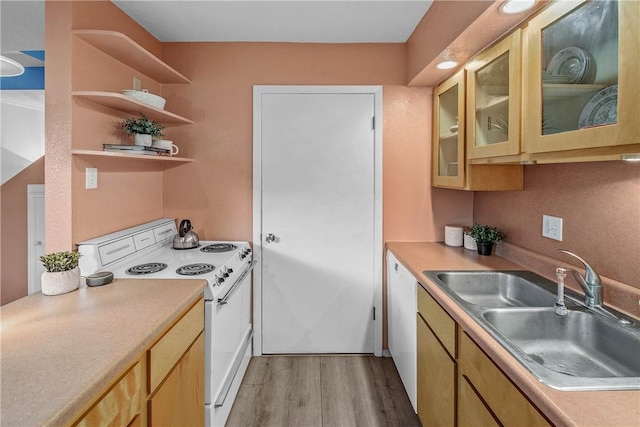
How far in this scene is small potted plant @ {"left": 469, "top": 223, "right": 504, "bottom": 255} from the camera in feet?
7.02

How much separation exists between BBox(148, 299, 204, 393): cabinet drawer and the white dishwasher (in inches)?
43.0

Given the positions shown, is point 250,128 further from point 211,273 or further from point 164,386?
point 164,386

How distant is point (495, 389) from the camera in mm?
1046

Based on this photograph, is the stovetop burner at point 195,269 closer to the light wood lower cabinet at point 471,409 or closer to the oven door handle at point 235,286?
the oven door handle at point 235,286

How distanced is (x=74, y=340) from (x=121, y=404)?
240mm

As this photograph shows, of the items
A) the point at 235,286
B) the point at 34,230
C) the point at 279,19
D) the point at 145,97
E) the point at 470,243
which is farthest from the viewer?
the point at 34,230

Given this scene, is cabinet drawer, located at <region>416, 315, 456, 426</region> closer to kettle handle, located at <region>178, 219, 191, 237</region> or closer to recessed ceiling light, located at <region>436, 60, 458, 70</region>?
recessed ceiling light, located at <region>436, 60, 458, 70</region>

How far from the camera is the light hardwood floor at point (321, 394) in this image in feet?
6.47

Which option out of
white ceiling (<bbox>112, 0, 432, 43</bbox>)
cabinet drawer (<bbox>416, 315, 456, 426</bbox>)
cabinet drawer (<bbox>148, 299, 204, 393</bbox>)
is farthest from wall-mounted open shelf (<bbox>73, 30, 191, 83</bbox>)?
cabinet drawer (<bbox>416, 315, 456, 426</bbox>)

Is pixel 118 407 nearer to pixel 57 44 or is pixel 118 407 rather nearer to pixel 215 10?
pixel 57 44

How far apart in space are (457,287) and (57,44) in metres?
2.28

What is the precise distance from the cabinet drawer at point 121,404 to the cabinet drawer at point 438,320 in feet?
3.69

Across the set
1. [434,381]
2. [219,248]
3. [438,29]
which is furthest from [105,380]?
[438,29]

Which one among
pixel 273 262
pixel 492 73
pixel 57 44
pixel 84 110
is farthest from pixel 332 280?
pixel 57 44
